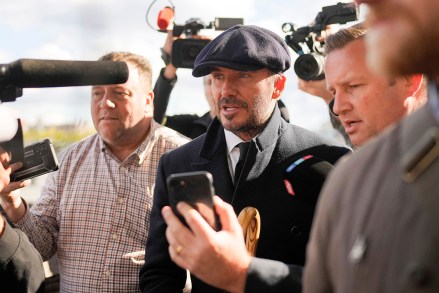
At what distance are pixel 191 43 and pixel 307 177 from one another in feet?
6.44

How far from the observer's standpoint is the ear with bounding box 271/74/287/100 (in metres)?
2.81

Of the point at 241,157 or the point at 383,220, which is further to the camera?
the point at 241,157

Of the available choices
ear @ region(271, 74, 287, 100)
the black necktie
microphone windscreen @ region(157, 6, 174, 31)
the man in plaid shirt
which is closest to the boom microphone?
the black necktie

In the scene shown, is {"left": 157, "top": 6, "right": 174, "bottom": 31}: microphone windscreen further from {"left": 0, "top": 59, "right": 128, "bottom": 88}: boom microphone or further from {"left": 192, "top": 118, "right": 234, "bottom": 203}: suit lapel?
{"left": 0, "top": 59, "right": 128, "bottom": 88}: boom microphone

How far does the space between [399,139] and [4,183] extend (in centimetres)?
135

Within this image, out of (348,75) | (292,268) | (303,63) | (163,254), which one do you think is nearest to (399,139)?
(292,268)

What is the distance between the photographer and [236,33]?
101 inches

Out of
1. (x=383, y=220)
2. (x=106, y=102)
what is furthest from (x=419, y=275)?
(x=106, y=102)

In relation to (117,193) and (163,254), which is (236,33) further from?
(117,193)

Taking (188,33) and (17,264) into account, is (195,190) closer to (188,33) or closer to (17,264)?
(17,264)

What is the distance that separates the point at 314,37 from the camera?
3.83 metres

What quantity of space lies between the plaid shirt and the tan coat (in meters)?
2.00

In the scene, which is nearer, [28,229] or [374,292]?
[374,292]

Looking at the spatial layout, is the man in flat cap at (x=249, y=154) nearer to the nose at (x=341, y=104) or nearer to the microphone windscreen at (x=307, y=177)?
the microphone windscreen at (x=307, y=177)
